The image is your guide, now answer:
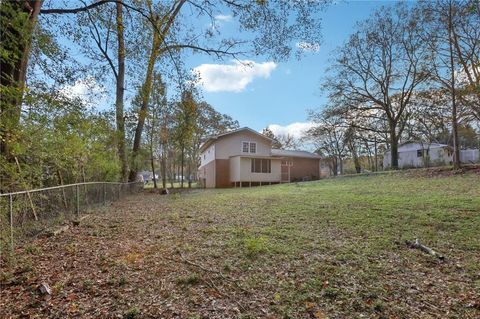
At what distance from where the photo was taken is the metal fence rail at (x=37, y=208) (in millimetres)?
3562

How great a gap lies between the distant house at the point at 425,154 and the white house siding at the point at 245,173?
511 inches

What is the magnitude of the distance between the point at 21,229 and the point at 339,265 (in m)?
4.44

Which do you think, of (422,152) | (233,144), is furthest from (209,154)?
(422,152)

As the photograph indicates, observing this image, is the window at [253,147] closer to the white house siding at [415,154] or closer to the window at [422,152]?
the white house siding at [415,154]

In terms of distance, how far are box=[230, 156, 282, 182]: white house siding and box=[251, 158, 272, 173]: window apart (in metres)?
0.25

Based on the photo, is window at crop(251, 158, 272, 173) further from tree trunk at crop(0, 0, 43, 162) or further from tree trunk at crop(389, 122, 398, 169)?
tree trunk at crop(0, 0, 43, 162)

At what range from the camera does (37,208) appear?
4668 millimetres

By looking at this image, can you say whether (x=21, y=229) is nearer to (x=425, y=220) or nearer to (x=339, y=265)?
(x=339, y=265)

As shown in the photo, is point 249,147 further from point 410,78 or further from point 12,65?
point 12,65

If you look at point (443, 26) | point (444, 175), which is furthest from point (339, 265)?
point (443, 26)

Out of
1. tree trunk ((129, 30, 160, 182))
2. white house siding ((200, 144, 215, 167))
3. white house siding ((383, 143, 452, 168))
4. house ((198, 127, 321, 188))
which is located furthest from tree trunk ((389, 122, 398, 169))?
tree trunk ((129, 30, 160, 182))

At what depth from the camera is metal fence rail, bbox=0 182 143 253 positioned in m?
3.56

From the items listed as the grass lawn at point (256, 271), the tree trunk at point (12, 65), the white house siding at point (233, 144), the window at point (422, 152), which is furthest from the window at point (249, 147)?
the tree trunk at point (12, 65)

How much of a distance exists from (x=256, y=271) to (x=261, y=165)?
19.6 meters
